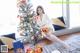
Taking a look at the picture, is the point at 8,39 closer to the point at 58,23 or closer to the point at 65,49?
the point at 65,49

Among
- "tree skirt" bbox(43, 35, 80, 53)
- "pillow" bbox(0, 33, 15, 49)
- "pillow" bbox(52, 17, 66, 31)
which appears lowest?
"tree skirt" bbox(43, 35, 80, 53)

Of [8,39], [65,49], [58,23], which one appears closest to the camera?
[65,49]

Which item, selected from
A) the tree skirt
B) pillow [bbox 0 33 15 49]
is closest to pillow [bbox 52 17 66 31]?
the tree skirt

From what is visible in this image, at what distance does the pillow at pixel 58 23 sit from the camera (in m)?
3.74

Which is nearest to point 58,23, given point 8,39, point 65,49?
point 65,49

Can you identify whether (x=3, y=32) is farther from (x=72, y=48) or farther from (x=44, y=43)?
(x=72, y=48)

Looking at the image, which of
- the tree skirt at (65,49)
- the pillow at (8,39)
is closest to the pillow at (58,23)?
the tree skirt at (65,49)

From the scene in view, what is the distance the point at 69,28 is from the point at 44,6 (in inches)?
36.1

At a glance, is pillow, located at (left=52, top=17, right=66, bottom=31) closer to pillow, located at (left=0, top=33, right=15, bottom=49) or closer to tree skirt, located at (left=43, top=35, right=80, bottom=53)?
tree skirt, located at (left=43, top=35, right=80, bottom=53)

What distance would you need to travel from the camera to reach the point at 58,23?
380cm

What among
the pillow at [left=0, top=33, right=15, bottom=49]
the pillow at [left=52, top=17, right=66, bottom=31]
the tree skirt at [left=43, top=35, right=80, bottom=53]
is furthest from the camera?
the pillow at [left=52, top=17, right=66, bottom=31]

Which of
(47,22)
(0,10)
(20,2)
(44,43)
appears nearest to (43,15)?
(47,22)

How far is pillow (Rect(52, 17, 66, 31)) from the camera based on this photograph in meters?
3.74

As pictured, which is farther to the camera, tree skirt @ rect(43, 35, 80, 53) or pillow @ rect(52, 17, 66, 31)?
pillow @ rect(52, 17, 66, 31)
